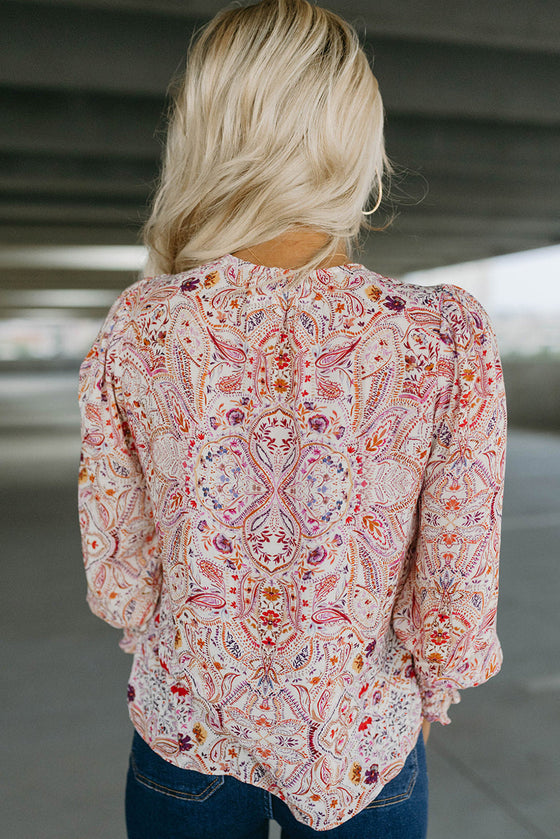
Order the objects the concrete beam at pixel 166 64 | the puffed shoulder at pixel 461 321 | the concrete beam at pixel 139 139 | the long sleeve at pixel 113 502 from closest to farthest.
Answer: the puffed shoulder at pixel 461 321, the long sleeve at pixel 113 502, the concrete beam at pixel 166 64, the concrete beam at pixel 139 139

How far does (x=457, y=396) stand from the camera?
0.96m

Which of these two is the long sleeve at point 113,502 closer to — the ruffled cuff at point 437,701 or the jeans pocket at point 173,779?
the jeans pocket at point 173,779

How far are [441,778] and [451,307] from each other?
7.06 feet

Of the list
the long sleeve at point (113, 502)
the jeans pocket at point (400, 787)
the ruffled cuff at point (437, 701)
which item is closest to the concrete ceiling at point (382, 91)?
the long sleeve at point (113, 502)

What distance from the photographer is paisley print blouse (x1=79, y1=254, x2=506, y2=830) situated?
0.95m

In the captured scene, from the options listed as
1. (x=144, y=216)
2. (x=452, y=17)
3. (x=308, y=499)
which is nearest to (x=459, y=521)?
(x=308, y=499)

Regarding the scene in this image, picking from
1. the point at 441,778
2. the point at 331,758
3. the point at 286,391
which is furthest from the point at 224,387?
the point at 441,778

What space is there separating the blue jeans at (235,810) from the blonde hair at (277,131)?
71 cm

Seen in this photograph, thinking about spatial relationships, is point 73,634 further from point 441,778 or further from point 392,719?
point 392,719

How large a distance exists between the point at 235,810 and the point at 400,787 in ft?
0.76

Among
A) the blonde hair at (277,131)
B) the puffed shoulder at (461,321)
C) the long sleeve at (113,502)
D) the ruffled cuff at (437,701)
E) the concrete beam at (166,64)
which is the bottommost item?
the ruffled cuff at (437,701)

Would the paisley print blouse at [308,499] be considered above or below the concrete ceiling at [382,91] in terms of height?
below

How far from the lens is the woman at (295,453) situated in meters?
0.96

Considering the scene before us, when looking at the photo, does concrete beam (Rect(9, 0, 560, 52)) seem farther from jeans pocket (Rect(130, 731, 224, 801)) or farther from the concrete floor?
jeans pocket (Rect(130, 731, 224, 801))
